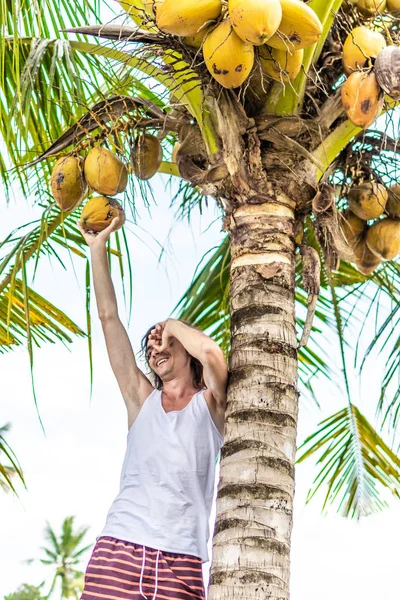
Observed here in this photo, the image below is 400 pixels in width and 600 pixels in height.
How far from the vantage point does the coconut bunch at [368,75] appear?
7.97 ft

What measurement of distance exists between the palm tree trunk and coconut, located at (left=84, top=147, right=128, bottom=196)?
0.42 metres

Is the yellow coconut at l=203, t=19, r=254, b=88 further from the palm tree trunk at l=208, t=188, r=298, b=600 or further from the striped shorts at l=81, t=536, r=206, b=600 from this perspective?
the striped shorts at l=81, t=536, r=206, b=600

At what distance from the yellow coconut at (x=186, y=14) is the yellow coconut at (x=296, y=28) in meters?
0.18

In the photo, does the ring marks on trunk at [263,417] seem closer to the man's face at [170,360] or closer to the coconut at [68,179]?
the man's face at [170,360]

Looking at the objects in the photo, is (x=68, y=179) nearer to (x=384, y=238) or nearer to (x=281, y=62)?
(x=281, y=62)

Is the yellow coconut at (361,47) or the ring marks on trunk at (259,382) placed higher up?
the yellow coconut at (361,47)

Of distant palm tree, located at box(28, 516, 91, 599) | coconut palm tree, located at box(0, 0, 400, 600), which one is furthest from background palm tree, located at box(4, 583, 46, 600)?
coconut palm tree, located at box(0, 0, 400, 600)

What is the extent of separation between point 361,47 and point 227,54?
0.45 m

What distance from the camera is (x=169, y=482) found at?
273cm

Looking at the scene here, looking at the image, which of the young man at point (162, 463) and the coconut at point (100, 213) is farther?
the coconut at point (100, 213)

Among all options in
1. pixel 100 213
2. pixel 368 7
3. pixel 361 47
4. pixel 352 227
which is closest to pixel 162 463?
pixel 100 213

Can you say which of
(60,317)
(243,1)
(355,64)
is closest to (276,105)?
(355,64)

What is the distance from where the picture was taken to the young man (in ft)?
8.54

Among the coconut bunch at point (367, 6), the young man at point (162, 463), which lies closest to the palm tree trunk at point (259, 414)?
the young man at point (162, 463)
